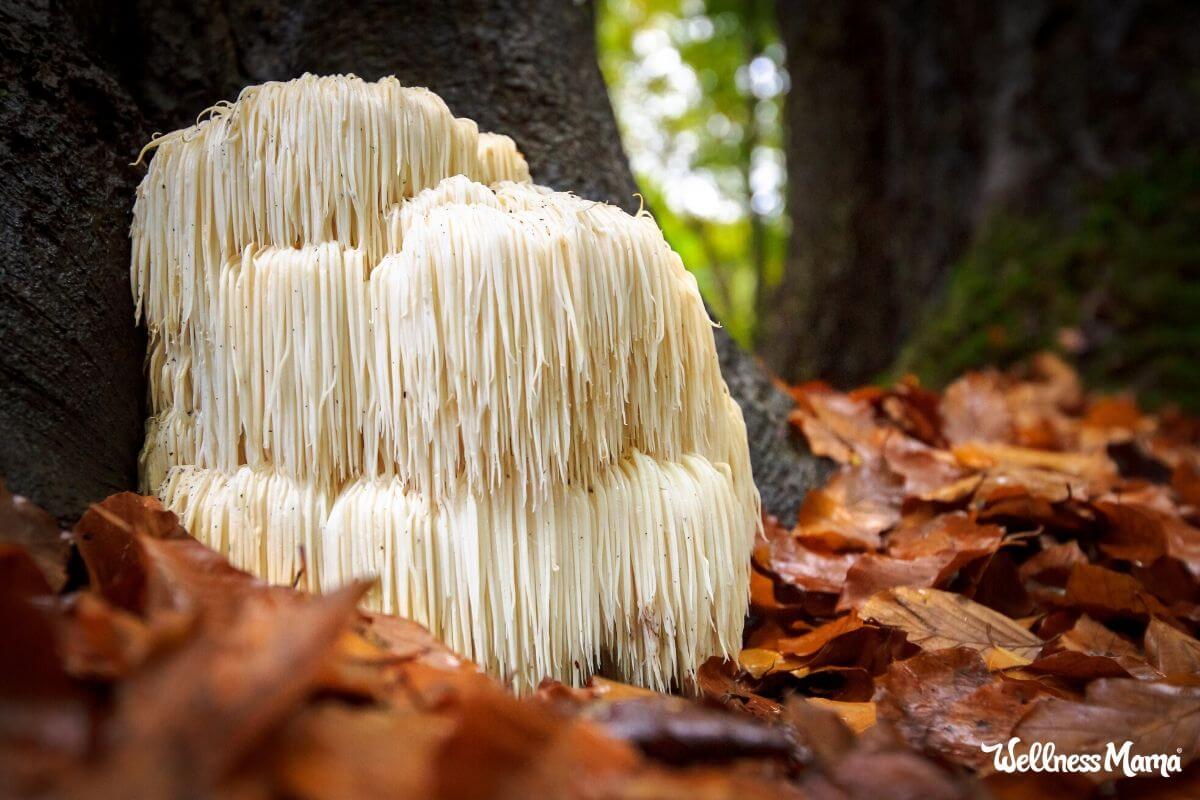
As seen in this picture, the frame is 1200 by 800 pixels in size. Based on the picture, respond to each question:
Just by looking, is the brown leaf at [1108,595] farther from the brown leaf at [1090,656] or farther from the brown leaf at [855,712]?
the brown leaf at [855,712]

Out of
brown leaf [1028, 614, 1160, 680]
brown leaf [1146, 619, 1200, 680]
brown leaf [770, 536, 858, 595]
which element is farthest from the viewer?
brown leaf [770, 536, 858, 595]

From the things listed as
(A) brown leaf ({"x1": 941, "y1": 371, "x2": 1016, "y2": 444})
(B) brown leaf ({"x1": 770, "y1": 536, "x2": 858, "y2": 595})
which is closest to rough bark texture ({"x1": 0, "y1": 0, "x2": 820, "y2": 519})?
(B) brown leaf ({"x1": 770, "y1": 536, "x2": 858, "y2": 595})

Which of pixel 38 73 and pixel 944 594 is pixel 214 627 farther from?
pixel 944 594

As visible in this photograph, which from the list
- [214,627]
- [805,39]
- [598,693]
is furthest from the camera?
[805,39]

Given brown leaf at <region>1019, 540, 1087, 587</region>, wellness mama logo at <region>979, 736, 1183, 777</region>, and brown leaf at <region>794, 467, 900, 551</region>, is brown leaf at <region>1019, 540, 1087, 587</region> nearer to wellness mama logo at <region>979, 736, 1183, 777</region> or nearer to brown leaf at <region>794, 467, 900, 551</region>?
brown leaf at <region>794, 467, 900, 551</region>

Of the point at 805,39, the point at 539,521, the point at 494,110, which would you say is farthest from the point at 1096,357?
the point at 539,521

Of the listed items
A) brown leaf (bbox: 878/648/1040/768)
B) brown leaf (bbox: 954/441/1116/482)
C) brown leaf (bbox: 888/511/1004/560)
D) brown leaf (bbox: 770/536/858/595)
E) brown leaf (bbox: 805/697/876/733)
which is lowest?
brown leaf (bbox: 805/697/876/733)

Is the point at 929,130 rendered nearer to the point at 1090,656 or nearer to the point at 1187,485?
the point at 1187,485

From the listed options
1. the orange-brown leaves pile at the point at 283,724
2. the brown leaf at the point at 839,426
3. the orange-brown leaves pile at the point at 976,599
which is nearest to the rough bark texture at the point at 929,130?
the orange-brown leaves pile at the point at 976,599

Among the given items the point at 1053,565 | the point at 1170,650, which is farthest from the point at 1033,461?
the point at 1170,650
